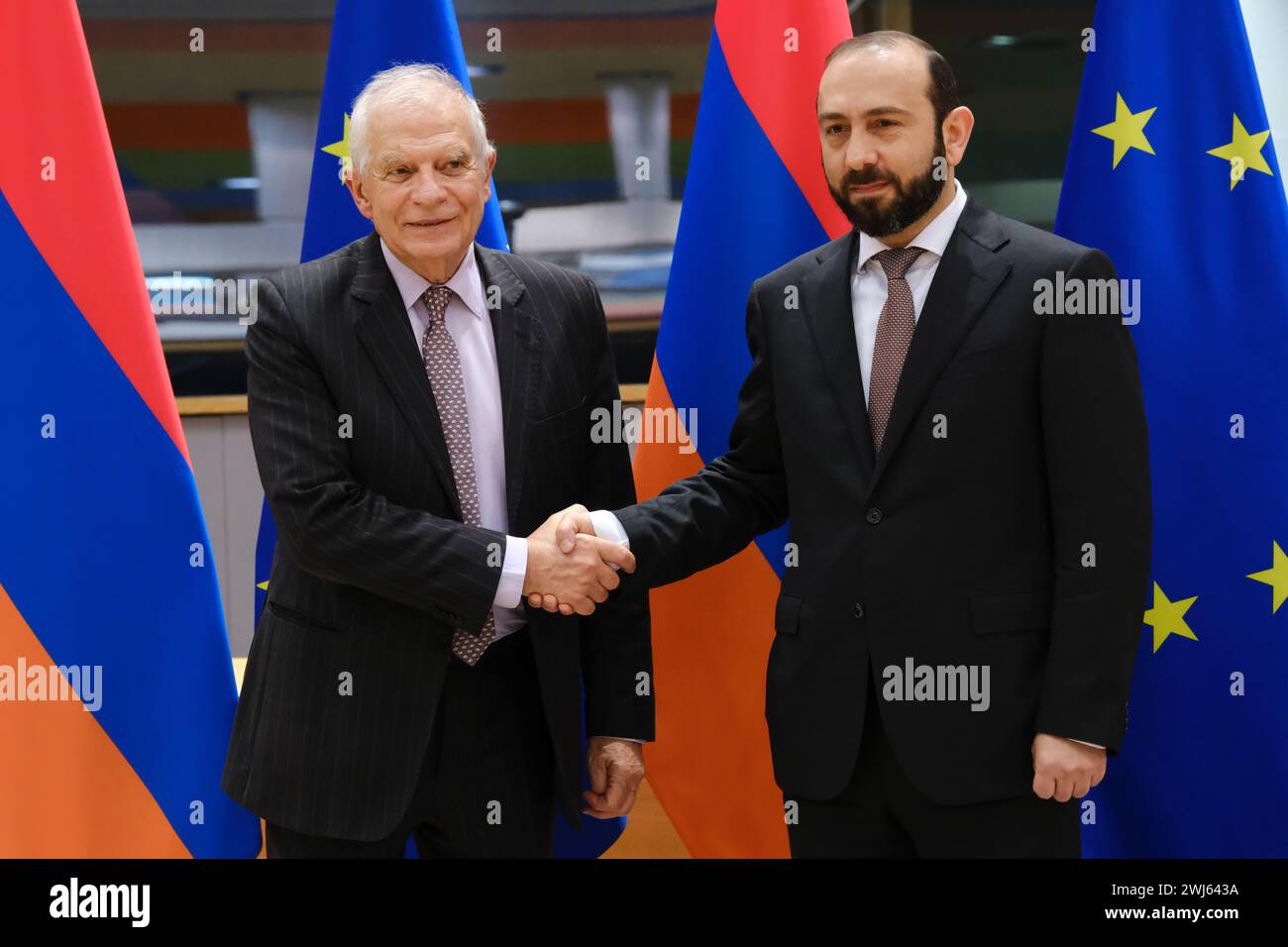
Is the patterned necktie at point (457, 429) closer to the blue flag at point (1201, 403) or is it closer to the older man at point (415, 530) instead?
the older man at point (415, 530)

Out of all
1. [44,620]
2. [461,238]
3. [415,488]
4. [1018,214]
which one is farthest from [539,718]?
[1018,214]

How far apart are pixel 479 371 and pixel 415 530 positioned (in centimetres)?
28

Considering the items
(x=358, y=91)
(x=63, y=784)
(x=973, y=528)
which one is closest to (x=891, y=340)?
(x=973, y=528)

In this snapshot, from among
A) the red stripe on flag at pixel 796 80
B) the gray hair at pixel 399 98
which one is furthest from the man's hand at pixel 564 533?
the red stripe on flag at pixel 796 80

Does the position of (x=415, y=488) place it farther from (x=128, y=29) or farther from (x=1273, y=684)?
(x=128, y=29)

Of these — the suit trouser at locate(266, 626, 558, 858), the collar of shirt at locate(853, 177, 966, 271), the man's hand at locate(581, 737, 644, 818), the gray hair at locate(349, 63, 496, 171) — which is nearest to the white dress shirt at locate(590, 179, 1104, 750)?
the collar of shirt at locate(853, 177, 966, 271)

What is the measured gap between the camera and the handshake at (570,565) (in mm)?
1767

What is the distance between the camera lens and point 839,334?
1839mm

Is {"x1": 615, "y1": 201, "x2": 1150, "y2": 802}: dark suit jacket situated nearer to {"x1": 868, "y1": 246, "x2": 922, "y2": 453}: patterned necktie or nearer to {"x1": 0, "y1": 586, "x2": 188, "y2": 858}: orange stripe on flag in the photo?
{"x1": 868, "y1": 246, "x2": 922, "y2": 453}: patterned necktie

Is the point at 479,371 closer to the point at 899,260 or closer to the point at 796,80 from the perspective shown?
the point at 899,260

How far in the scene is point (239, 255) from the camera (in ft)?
13.8

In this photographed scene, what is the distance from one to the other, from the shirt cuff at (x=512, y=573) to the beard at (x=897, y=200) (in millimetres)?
706

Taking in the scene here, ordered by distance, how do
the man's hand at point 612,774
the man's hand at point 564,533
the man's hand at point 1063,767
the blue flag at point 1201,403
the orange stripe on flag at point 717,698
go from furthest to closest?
1. the orange stripe on flag at point 717,698
2. the blue flag at point 1201,403
3. the man's hand at point 612,774
4. the man's hand at point 564,533
5. the man's hand at point 1063,767

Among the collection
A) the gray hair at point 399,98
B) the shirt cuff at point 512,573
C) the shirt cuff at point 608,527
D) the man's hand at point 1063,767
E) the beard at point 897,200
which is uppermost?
the gray hair at point 399,98
